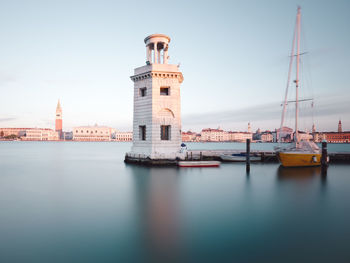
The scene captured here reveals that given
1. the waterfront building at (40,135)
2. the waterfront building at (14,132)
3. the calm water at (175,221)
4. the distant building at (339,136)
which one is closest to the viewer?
the calm water at (175,221)

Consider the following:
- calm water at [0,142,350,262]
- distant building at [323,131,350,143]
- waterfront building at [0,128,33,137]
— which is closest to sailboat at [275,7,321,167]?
calm water at [0,142,350,262]

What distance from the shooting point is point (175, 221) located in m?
9.13

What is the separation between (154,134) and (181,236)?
46.9 ft

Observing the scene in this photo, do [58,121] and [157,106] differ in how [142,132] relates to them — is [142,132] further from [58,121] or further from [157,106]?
[58,121]

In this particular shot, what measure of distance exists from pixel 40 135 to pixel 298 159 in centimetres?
19383

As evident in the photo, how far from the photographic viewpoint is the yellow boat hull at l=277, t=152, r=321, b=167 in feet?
74.7

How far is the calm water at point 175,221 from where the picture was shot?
6633 mm

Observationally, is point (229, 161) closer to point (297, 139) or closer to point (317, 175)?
point (297, 139)

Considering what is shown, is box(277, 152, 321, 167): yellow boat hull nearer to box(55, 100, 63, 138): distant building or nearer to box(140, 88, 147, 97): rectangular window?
box(140, 88, 147, 97): rectangular window

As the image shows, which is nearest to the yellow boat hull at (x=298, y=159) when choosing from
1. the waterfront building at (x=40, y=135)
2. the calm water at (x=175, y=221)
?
the calm water at (x=175, y=221)

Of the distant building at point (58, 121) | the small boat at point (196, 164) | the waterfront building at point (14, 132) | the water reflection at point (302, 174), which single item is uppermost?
the distant building at point (58, 121)

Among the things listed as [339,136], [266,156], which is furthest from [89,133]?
[339,136]

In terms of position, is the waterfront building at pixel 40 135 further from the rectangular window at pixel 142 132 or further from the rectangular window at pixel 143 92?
the rectangular window at pixel 143 92

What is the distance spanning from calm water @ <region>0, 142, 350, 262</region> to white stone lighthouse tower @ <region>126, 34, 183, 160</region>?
511cm
